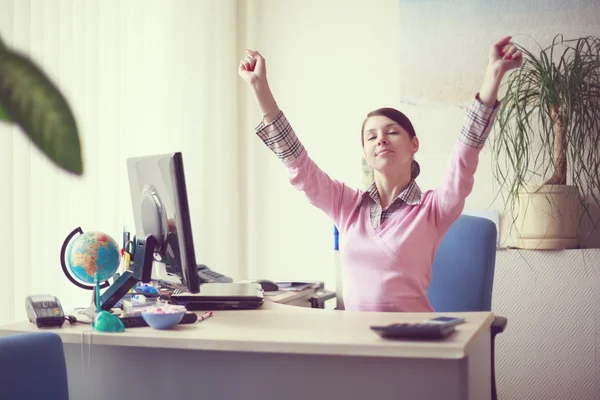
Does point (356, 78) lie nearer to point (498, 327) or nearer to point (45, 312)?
point (498, 327)

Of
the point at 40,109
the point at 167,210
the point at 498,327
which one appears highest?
the point at 40,109

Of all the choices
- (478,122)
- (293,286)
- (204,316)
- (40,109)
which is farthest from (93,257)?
(293,286)

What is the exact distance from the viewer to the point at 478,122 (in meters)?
1.76

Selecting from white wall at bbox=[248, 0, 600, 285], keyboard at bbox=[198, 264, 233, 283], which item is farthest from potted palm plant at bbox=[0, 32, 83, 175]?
white wall at bbox=[248, 0, 600, 285]

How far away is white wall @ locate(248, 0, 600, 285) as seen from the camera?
3287 mm

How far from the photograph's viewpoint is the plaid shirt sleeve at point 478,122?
1.75 metres

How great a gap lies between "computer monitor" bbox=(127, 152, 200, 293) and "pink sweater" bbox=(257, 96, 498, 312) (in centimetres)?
34

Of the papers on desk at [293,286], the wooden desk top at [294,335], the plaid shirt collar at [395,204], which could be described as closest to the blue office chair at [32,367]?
the wooden desk top at [294,335]

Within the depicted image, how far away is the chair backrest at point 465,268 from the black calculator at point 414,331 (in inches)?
35.0

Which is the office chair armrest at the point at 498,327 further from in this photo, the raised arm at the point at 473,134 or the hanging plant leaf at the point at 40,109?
the hanging plant leaf at the point at 40,109

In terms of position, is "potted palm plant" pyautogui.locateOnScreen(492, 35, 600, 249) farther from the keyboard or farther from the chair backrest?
the keyboard

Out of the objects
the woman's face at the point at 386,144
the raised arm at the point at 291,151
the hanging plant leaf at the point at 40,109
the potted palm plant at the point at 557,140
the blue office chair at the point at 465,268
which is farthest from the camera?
the potted palm plant at the point at 557,140

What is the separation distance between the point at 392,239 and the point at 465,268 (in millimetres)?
365

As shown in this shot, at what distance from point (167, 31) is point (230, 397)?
6.93 ft
